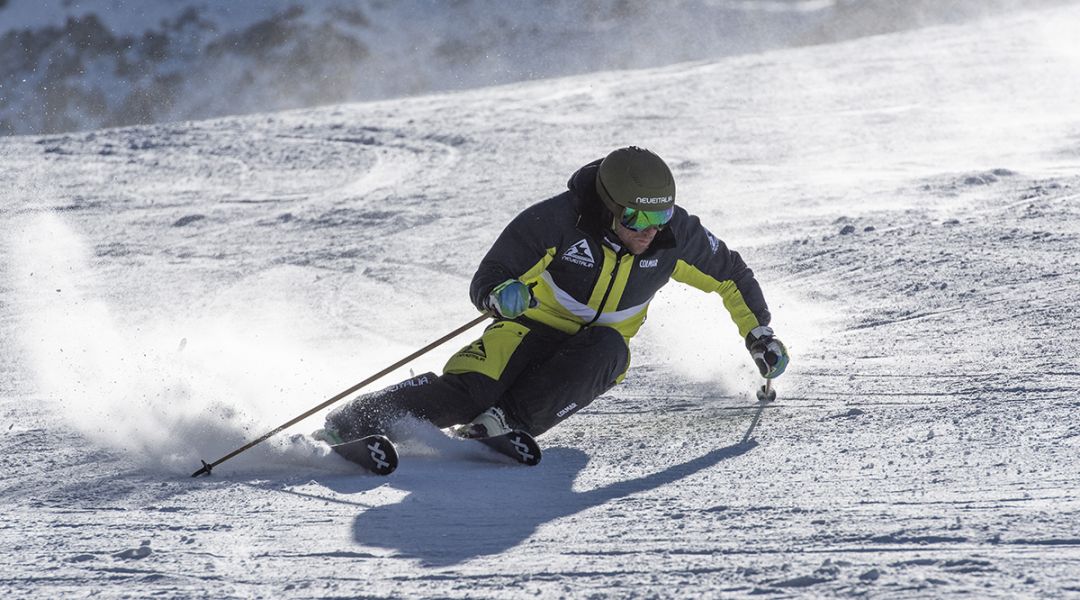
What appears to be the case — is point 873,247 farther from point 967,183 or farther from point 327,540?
point 327,540

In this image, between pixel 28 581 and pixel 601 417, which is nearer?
pixel 28 581

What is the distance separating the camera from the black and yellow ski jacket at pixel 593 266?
466 cm

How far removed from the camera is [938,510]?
11.1 feet

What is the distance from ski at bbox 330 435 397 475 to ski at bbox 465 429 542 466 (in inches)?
14.8

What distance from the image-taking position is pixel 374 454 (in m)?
4.11

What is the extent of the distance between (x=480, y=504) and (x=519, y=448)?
0.50 m

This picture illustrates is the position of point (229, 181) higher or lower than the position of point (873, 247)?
lower

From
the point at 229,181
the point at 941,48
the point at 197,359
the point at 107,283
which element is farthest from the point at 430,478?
the point at 941,48

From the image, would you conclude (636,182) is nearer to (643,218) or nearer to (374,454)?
(643,218)

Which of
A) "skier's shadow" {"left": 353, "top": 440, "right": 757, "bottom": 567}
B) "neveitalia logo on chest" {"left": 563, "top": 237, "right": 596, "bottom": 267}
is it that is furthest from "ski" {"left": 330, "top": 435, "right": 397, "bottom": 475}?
"neveitalia logo on chest" {"left": 563, "top": 237, "right": 596, "bottom": 267}

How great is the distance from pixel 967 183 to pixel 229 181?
6.72 m

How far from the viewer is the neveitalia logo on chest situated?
471 cm

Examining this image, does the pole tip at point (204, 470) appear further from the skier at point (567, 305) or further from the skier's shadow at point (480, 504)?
the skier's shadow at point (480, 504)

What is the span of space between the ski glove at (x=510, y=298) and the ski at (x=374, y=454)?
2.09 feet
